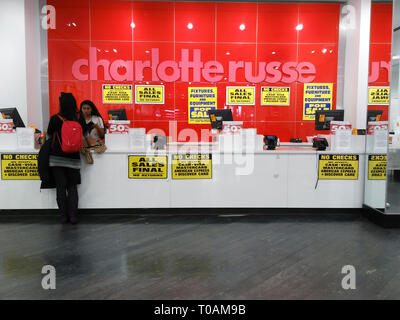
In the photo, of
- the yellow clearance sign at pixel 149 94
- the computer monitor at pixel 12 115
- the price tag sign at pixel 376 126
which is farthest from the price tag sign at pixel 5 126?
the price tag sign at pixel 376 126

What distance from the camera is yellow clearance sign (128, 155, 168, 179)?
4.01m

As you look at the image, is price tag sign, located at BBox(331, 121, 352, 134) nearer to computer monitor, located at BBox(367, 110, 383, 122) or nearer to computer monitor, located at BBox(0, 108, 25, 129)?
computer monitor, located at BBox(367, 110, 383, 122)

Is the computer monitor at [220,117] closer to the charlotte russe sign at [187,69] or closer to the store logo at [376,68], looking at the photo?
the charlotte russe sign at [187,69]

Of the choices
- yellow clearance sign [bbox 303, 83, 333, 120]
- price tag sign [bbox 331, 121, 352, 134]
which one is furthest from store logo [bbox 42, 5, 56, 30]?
price tag sign [bbox 331, 121, 352, 134]

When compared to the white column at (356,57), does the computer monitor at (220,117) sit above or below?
below

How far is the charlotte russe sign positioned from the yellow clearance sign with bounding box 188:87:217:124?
203 millimetres

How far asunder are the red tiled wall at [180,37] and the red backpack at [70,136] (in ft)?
9.08

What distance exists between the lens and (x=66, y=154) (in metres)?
3.61

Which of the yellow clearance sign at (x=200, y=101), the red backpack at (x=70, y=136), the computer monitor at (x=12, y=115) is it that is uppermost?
the yellow clearance sign at (x=200, y=101)

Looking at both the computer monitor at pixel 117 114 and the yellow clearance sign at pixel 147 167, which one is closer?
the yellow clearance sign at pixel 147 167

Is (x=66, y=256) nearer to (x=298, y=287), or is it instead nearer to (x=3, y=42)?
(x=298, y=287)

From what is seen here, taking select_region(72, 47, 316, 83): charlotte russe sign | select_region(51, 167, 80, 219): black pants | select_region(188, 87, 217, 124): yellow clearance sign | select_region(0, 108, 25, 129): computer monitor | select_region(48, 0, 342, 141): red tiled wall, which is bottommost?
select_region(51, 167, 80, 219): black pants

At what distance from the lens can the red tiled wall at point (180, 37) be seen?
5965 mm

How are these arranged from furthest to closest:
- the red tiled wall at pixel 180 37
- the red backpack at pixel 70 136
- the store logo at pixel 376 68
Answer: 1. the store logo at pixel 376 68
2. the red tiled wall at pixel 180 37
3. the red backpack at pixel 70 136
